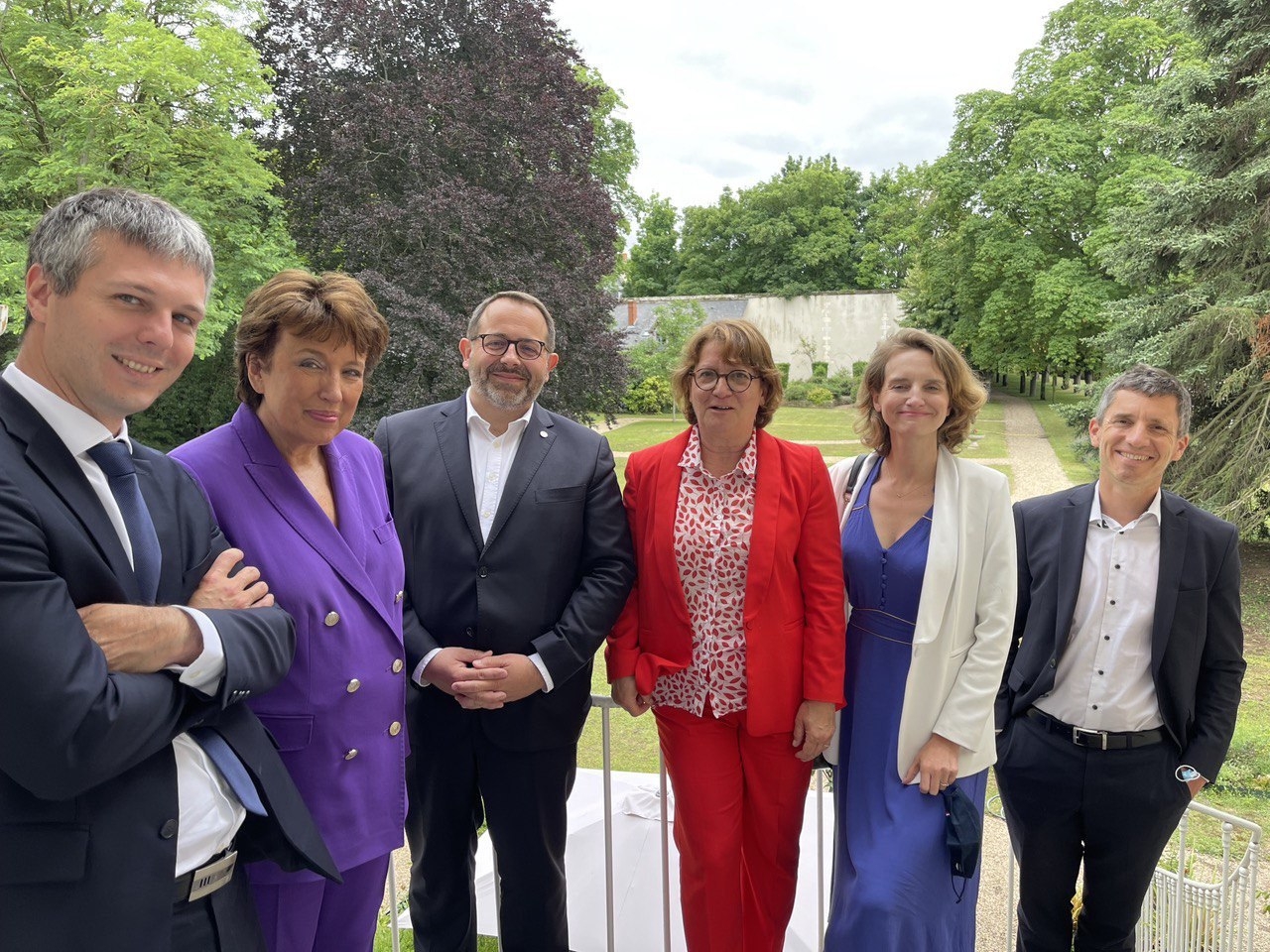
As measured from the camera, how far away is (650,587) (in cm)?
256

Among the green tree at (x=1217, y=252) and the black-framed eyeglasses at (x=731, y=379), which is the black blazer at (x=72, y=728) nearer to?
the black-framed eyeglasses at (x=731, y=379)

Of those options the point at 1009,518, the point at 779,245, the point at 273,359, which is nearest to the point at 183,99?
the point at 273,359

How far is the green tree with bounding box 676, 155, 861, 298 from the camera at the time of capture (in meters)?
51.7

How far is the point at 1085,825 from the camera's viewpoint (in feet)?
8.20

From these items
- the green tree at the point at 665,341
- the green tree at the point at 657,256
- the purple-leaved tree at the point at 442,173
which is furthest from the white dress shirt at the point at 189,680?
the green tree at the point at 657,256

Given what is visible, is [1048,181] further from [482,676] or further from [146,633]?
[146,633]

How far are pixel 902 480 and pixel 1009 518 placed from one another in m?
0.32

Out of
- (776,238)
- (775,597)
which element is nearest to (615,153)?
(775,597)

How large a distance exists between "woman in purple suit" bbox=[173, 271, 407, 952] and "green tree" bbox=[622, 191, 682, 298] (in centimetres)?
5401

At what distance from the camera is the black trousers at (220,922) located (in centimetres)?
147

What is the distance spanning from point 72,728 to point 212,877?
1.58 feet

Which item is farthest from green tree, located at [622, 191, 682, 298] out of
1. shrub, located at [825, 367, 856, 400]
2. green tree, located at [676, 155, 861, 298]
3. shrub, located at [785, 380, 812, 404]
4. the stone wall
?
shrub, located at [785, 380, 812, 404]

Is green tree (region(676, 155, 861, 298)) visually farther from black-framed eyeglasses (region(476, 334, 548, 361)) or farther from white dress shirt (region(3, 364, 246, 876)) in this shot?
white dress shirt (region(3, 364, 246, 876))

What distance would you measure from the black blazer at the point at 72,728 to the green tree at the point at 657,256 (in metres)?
54.7
